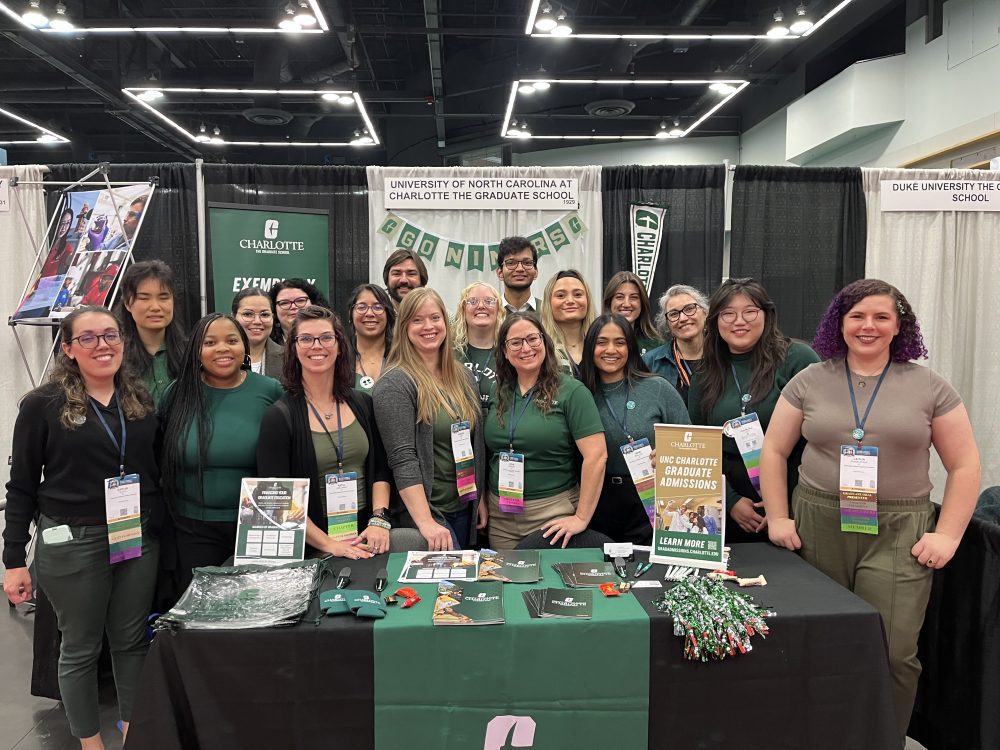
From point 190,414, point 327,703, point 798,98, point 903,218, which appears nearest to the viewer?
point 327,703

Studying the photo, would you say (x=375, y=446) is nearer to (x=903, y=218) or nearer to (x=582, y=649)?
(x=582, y=649)

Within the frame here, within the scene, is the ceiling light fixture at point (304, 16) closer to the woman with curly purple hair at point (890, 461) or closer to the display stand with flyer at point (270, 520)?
the display stand with flyer at point (270, 520)

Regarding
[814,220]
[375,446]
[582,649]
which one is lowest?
[582,649]

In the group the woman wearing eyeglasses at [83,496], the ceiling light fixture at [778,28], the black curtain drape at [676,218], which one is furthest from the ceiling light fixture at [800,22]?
the woman wearing eyeglasses at [83,496]

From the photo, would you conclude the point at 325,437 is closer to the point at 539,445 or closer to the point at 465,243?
the point at 539,445

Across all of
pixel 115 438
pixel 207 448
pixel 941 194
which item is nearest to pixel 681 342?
pixel 207 448

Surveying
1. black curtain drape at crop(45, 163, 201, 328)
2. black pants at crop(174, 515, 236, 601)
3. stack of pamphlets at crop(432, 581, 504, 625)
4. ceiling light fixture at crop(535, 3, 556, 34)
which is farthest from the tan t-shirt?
ceiling light fixture at crop(535, 3, 556, 34)

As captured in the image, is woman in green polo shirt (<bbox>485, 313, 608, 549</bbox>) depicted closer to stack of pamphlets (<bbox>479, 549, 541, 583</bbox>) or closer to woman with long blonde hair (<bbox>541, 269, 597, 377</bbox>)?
stack of pamphlets (<bbox>479, 549, 541, 583</bbox>)

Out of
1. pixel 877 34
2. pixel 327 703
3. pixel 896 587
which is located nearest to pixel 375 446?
pixel 327 703

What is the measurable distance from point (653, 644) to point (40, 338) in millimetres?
3962

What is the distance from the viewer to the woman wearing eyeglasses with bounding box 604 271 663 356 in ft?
9.87

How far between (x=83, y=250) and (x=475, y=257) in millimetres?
2187

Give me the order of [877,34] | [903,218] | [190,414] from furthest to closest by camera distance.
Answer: [877,34]
[903,218]
[190,414]

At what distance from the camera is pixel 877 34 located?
19.6ft
